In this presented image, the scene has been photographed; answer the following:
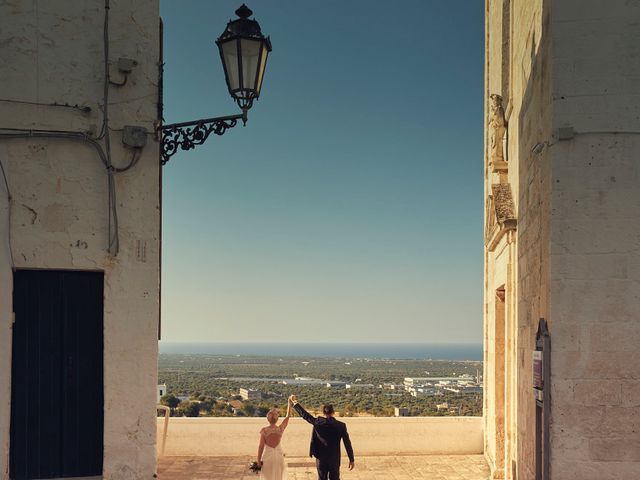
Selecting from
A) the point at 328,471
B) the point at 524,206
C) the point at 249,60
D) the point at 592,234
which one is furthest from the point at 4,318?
the point at 524,206

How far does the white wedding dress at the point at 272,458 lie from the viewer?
8.95 metres

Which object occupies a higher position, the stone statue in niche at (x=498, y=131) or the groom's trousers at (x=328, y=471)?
the stone statue in niche at (x=498, y=131)

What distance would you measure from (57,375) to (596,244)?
15.5ft

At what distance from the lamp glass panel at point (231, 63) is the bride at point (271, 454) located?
12.9 ft

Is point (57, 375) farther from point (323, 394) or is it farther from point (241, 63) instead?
point (323, 394)

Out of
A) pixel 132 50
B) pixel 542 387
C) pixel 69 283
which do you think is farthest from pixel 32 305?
pixel 542 387

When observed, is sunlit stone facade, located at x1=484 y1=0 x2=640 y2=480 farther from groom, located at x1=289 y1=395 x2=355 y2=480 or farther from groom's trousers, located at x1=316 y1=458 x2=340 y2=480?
groom's trousers, located at x1=316 y1=458 x2=340 y2=480

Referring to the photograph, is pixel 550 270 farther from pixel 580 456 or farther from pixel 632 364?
pixel 580 456

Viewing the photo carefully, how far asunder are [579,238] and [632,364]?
3.80ft

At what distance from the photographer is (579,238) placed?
7242 millimetres

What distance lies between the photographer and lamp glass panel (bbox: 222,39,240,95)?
22.3 feet

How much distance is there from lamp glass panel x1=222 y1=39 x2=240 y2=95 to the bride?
3924 mm

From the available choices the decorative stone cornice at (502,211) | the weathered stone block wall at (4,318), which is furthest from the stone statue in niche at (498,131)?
the weathered stone block wall at (4,318)

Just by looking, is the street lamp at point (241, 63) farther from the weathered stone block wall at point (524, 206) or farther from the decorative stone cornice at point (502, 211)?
the decorative stone cornice at point (502, 211)
